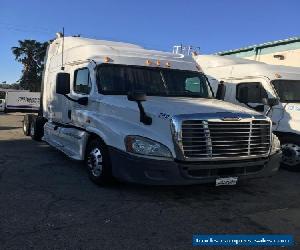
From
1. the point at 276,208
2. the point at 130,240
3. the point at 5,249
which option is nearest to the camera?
the point at 5,249

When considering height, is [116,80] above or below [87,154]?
above

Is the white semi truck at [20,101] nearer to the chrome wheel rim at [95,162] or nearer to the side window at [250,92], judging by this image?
the side window at [250,92]

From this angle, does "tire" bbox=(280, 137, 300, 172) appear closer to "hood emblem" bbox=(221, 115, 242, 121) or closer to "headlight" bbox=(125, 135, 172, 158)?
"hood emblem" bbox=(221, 115, 242, 121)

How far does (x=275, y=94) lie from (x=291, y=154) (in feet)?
4.60

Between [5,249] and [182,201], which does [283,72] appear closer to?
[182,201]

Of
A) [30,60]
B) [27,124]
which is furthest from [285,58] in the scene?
[30,60]

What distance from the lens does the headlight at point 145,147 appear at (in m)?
6.48

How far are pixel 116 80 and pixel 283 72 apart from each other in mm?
4583

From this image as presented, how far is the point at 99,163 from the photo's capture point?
7402 millimetres

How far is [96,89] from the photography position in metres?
8.03

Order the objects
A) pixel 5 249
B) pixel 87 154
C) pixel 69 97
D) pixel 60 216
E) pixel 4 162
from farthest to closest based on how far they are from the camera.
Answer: pixel 4 162
pixel 69 97
pixel 87 154
pixel 60 216
pixel 5 249

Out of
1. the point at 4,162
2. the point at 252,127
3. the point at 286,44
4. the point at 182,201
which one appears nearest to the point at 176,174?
the point at 182,201

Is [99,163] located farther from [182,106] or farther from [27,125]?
[27,125]

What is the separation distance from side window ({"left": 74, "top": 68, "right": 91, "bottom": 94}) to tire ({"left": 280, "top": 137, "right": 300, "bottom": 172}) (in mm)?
4532
